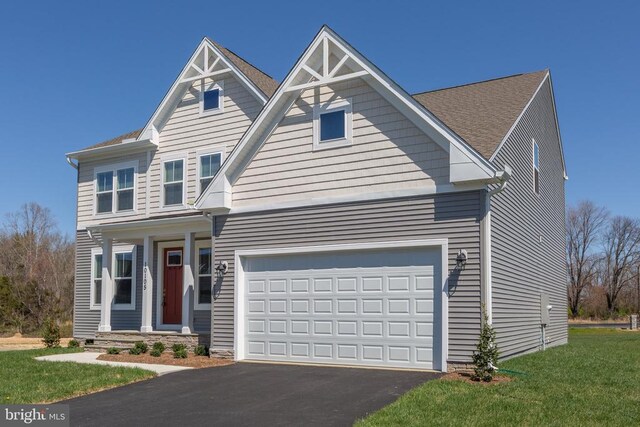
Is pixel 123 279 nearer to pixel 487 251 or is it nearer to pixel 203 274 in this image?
pixel 203 274

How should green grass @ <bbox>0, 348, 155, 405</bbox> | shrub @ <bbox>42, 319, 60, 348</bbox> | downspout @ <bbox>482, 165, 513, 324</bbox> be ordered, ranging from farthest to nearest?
1. shrub @ <bbox>42, 319, 60, 348</bbox>
2. downspout @ <bbox>482, 165, 513, 324</bbox>
3. green grass @ <bbox>0, 348, 155, 405</bbox>

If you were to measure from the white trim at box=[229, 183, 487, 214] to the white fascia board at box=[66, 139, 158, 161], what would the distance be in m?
5.64

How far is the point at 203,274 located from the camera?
17328 mm

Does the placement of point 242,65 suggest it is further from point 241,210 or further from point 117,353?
point 117,353

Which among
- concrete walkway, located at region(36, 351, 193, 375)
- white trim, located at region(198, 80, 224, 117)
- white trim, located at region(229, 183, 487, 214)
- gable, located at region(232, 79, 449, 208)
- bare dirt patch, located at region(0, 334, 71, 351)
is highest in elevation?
white trim, located at region(198, 80, 224, 117)

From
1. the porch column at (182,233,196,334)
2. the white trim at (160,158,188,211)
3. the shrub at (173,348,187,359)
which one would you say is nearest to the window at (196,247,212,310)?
the porch column at (182,233,196,334)

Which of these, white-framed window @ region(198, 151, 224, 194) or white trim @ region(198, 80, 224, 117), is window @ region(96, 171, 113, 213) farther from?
white trim @ region(198, 80, 224, 117)

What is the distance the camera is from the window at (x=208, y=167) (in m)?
17.6

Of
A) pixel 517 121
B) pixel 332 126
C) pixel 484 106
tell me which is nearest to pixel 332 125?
pixel 332 126

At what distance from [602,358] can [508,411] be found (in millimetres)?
7820

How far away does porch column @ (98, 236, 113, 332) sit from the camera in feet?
59.6

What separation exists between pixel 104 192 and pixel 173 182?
9.75ft

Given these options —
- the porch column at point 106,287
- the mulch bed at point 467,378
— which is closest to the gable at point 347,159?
the mulch bed at point 467,378

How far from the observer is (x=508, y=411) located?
808 cm
